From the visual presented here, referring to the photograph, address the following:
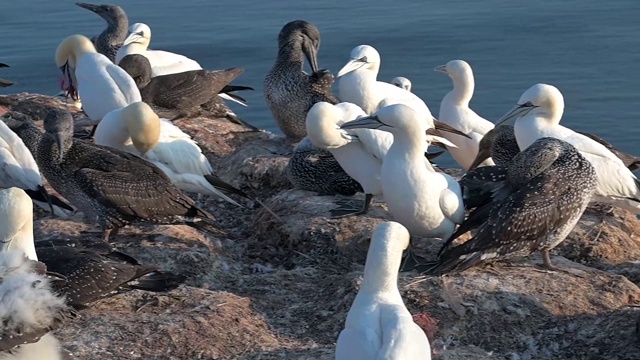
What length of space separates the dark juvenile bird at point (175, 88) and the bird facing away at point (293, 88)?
483mm

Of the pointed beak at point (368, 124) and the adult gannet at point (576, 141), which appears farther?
the adult gannet at point (576, 141)

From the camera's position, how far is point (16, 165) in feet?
30.6

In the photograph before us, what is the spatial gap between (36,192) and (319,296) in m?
2.44

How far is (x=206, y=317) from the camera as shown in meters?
7.31

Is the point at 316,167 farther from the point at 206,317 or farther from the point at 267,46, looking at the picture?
the point at 267,46

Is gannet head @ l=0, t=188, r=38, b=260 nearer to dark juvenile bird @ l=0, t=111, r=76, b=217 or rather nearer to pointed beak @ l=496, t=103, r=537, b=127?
dark juvenile bird @ l=0, t=111, r=76, b=217

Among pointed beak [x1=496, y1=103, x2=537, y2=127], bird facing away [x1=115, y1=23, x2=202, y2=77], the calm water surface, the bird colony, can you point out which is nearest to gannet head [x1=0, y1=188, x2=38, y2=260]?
the bird colony

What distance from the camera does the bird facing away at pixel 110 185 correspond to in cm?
863

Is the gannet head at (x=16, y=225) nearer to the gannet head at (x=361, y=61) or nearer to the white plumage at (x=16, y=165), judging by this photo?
the white plumage at (x=16, y=165)

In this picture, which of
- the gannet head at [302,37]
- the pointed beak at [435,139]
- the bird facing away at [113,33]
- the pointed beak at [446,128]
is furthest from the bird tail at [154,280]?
the bird facing away at [113,33]

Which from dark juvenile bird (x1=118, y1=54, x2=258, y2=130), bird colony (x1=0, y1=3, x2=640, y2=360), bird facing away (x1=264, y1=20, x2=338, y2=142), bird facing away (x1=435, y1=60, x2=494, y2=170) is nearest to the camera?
bird colony (x1=0, y1=3, x2=640, y2=360)

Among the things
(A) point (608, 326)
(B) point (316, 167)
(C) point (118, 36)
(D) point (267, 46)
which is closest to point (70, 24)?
(D) point (267, 46)

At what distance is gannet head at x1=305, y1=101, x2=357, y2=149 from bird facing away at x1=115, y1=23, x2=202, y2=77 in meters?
4.35

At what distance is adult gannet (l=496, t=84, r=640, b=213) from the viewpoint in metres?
9.34
